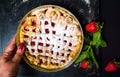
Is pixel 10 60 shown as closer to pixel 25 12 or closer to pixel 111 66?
pixel 25 12

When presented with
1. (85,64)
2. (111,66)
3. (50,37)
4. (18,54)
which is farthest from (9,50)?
(111,66)

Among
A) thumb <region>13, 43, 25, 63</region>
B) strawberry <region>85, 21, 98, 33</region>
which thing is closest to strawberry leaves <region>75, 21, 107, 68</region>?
strawberry <region>85, 21, 98, 33</region>

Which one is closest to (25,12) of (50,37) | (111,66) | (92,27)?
(50,37)

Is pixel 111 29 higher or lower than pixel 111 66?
higher

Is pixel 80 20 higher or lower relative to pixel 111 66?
higher

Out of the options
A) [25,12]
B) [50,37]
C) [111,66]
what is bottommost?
[111,66]

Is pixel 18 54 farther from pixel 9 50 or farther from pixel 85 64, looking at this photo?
pixel 85 64
